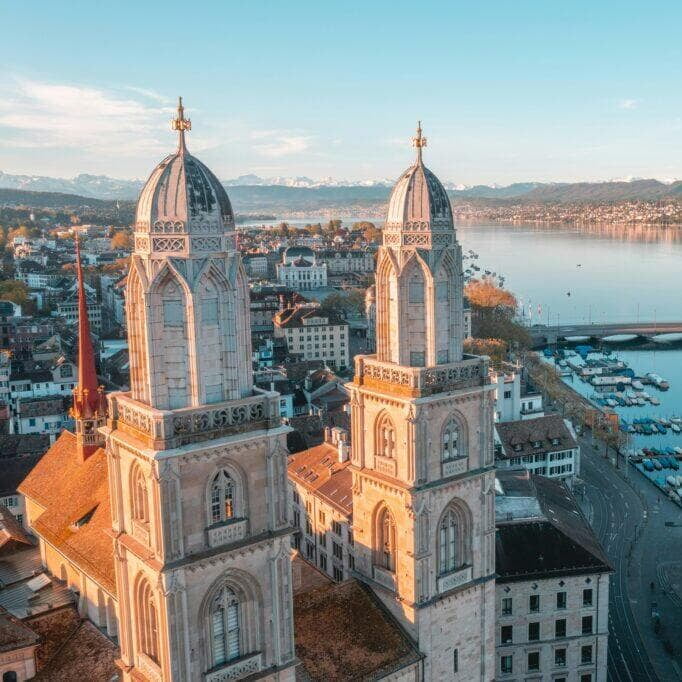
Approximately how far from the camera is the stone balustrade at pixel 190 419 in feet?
73.5

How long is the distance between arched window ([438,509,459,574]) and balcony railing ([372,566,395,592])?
188cm

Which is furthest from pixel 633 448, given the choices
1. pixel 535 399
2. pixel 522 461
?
pixel 522 461

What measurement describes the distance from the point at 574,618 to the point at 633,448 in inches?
2187

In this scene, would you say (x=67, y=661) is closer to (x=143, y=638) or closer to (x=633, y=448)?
(x=143, y=638)

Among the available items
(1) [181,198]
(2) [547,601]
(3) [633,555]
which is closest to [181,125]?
(1) [181,198]

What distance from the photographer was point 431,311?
28.6m

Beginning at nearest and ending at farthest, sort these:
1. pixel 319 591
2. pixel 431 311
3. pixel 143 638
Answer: pixel 143 638
pixel 431 311
pixel 319 591

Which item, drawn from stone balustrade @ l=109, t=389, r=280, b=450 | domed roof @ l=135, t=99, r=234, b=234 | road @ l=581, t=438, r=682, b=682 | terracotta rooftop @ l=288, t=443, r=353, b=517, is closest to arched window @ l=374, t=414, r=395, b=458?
stone balustrade @ l=109, t=389, r=280, b=450

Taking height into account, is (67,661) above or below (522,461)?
above

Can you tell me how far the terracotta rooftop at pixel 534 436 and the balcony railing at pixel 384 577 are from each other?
139ft

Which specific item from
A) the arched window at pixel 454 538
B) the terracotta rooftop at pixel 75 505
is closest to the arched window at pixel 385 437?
the arched window at pixel 454 538

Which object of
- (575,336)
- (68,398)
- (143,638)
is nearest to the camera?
(143,638)

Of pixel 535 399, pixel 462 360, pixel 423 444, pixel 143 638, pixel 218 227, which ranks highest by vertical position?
pixel 218 227

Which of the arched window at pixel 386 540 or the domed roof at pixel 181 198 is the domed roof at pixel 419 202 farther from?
the arched window at pixel 386 540
